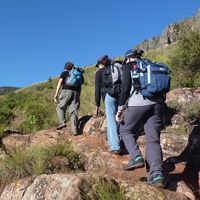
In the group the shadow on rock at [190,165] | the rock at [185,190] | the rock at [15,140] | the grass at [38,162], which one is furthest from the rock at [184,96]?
the rock at [185,190]

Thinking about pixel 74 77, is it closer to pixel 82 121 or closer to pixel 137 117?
pixel 82 121

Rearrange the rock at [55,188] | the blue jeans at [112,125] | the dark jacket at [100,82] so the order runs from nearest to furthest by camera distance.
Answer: the rock at [55,188]
the blue jeans at [112,125]
the dark jacket at [100,82]

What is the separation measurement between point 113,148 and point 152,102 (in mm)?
2030

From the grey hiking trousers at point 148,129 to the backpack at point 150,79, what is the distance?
23cm

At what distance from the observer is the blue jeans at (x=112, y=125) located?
27.5 ft

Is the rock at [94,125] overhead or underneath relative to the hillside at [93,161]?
overhead

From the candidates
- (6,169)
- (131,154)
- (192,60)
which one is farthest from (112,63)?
(192,60)

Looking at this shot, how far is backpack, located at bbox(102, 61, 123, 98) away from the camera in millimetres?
8258

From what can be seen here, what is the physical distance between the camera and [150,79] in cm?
655

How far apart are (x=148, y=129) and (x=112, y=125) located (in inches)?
72.2

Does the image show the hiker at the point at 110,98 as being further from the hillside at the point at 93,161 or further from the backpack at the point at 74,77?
the backpack at the point at 74,77

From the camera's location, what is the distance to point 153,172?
247 inches

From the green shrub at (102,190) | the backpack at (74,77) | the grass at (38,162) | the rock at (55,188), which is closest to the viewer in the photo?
the green shrub at (102,190)

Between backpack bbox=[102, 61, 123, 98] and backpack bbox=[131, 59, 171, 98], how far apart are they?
1.48m
